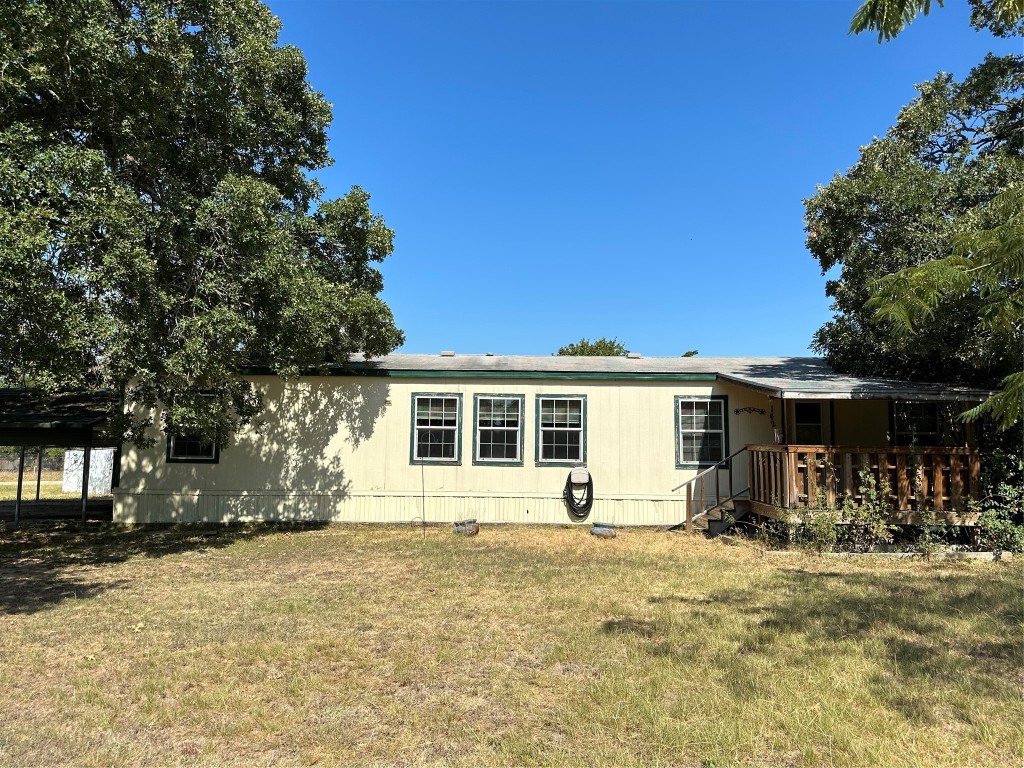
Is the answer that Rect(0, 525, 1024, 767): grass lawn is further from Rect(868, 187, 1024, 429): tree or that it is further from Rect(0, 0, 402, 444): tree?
Rect(0, 0, 402, 444): tree

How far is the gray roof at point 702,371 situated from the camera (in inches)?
398

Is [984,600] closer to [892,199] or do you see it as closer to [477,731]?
[477,731]

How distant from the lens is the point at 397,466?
1312 cm

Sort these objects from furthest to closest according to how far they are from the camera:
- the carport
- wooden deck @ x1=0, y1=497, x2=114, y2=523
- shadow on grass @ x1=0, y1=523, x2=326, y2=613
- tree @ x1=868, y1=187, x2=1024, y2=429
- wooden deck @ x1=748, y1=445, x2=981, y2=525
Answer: wooden deck @ x1=0, y1=497, x2=114, y2=523
the carport
wooden deck @ x1=748, y1=445, x2=981, y2=525
shadow on grass @ x1=0, y1=523, x2=326, y2=613
tree @ x1=868, y1=187, x2=1024, y2=429

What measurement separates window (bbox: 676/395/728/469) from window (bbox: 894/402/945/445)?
3.39 meters

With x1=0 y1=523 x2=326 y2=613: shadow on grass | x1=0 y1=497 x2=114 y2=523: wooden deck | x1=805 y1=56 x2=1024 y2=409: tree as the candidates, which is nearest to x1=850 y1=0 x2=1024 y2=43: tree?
x1=805 y1=56 x2=1024 y2=409: tree

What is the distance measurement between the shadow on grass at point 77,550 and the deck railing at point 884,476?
29.5 ft

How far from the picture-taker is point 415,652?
519 cm

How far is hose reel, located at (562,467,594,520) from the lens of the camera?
12.7 meters

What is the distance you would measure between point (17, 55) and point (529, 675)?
28.7ft

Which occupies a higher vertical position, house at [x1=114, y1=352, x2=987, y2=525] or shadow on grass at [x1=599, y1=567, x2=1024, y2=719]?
house at [x1=114, y1=352, x2=987, y2=525]

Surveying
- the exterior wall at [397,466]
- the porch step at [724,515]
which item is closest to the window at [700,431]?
the exterior wall at [397,466]

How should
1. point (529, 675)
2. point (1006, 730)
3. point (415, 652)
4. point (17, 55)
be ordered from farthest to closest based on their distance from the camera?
point (17, 55) < point (415, 652) < point (529, 675) < point (1006, 730)

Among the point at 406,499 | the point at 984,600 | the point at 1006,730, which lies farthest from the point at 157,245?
the point at 984,600
